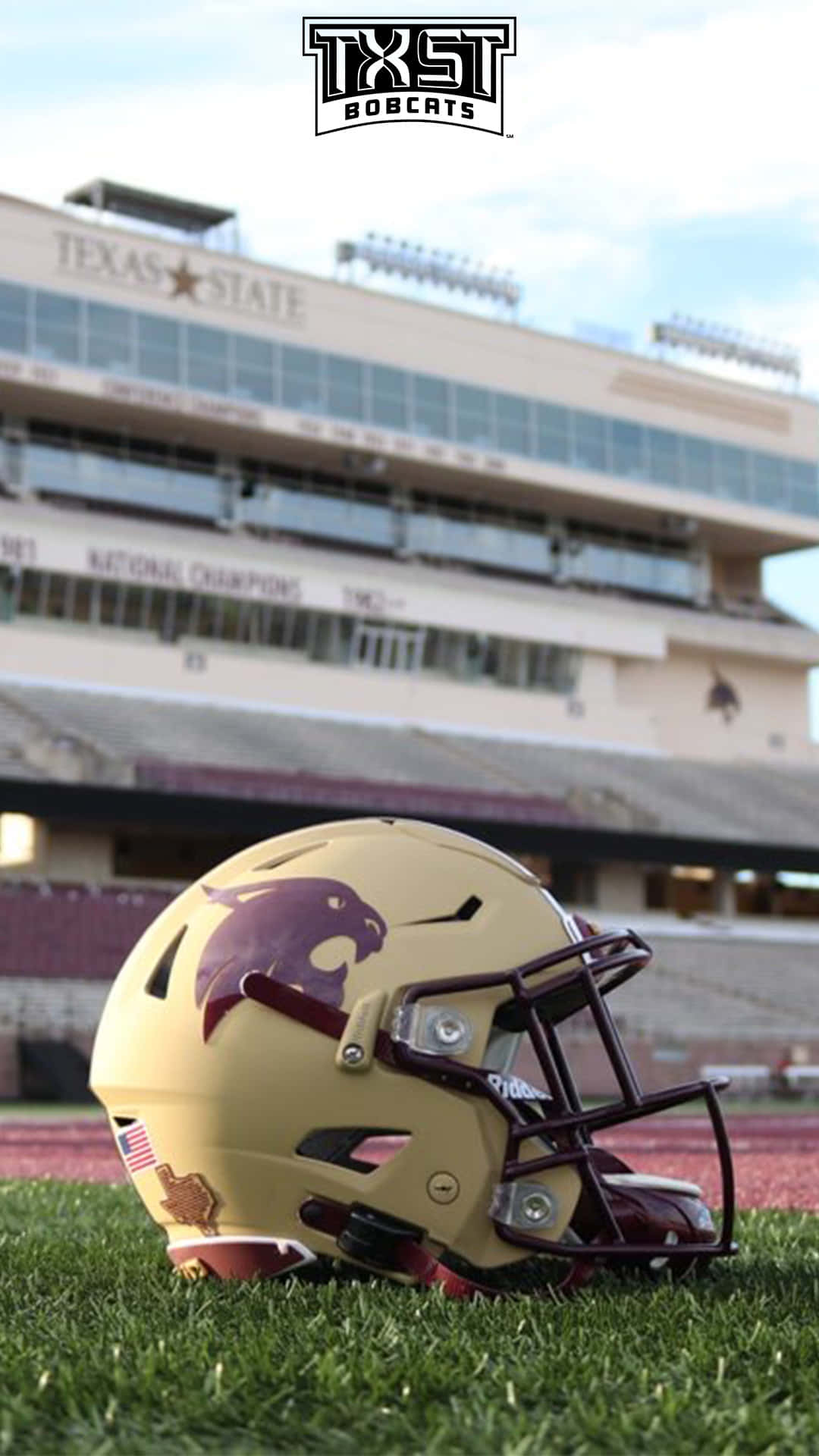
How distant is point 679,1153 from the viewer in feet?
52.9

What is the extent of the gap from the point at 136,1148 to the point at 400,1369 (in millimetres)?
1964

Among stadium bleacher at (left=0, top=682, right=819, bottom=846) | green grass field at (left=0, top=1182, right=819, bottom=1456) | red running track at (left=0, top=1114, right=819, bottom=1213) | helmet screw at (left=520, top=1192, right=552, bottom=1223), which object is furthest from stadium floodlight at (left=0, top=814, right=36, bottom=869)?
helmet screw at (left=520, top=1192, right=552, bottom=1223)

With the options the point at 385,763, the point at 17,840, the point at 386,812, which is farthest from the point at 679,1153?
the point at 385,763

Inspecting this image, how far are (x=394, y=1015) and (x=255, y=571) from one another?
135 ft

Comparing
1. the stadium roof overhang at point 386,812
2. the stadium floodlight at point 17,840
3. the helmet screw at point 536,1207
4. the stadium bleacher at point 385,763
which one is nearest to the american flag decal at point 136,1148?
the helmet screw at point 536,1207

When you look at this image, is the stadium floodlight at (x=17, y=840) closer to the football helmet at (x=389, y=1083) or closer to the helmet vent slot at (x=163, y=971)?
the helmet vent slot at (x=163, y=971)

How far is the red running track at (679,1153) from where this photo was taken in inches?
489

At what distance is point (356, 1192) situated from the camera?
575cm

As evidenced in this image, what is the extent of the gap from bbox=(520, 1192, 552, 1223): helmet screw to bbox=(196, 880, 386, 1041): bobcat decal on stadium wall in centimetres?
70

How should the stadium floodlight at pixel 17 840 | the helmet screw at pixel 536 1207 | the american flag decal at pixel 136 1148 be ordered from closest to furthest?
the helmet screw at pixel 536 1207, the american flag decal at pixel 136 1148, the stadium floodlight at pixel 17 840

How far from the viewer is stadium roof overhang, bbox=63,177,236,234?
48.6 metres

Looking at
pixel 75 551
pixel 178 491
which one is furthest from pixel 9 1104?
pixel 178 491

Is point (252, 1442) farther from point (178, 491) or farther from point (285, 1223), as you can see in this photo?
point (178, 491)

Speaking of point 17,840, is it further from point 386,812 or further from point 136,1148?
point 136,1148
